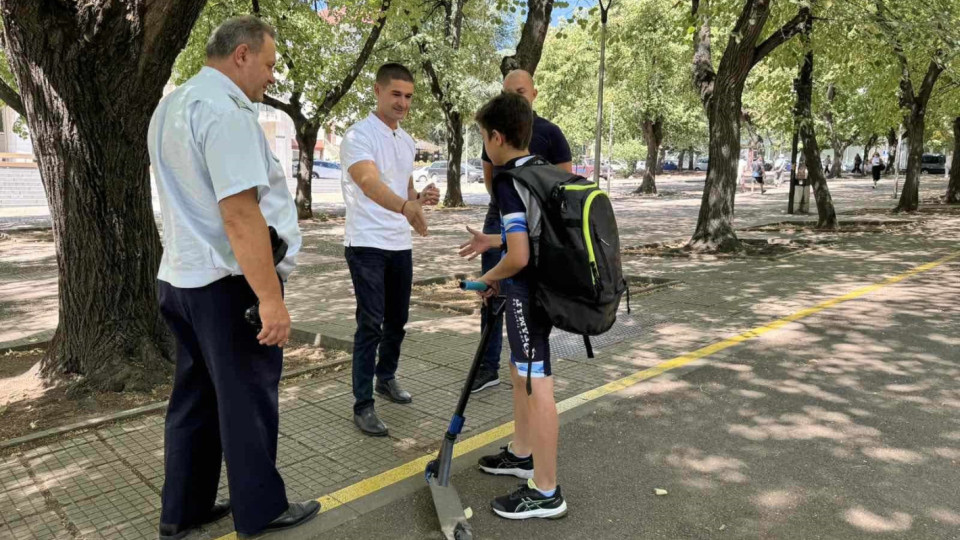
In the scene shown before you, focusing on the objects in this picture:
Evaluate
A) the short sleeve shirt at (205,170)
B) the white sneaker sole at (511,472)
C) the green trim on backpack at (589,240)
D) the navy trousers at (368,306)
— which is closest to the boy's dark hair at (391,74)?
the navy trousers at (368,306)

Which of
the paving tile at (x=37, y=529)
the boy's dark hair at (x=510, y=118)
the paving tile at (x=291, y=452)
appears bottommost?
the paving tile at (x=291, y=452)

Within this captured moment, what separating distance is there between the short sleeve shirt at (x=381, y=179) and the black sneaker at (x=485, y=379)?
1.13m

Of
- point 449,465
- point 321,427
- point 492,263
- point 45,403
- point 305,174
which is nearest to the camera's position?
point 449,465

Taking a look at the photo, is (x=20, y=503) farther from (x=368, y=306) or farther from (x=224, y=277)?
(x=368, y=306)

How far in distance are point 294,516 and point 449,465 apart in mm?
686

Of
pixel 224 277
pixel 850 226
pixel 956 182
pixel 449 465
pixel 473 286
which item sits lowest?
pixel 850 226

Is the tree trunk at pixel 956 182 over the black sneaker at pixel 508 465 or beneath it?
over

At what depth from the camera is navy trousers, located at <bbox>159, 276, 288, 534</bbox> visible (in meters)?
2.66

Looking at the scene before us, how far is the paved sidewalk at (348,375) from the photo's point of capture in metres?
3.23

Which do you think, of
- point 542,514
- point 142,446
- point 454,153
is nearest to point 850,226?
point 454,153

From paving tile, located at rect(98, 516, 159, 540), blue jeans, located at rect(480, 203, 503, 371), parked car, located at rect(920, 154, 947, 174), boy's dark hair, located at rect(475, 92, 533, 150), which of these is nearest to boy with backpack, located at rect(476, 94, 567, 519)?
boy's dark hair, located at rect(475, 92, 533, 150)

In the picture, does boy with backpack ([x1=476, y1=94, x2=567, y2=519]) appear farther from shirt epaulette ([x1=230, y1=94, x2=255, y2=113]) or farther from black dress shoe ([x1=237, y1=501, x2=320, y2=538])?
shirt epaulette ([x1=230, y1=94, x2=255, y2=113])

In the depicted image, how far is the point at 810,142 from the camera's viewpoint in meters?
14.9

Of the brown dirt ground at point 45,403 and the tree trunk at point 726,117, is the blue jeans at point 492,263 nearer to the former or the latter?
the brown dirt ground at point 45,403
